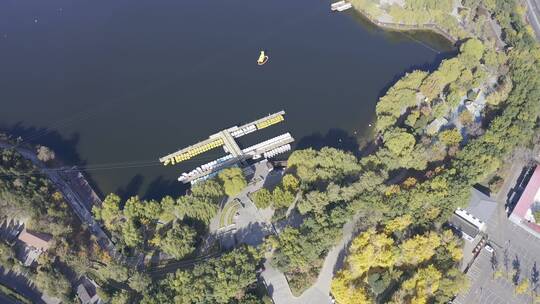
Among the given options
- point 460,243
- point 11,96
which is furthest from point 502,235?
point 11,96

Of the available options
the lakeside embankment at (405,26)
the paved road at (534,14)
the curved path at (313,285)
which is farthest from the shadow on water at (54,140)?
the paved road at (534,14)

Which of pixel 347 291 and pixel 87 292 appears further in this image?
pixel 87 292

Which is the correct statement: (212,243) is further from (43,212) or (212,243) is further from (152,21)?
(152,21)

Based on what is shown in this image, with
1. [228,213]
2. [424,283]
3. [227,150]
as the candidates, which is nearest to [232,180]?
[228,213]

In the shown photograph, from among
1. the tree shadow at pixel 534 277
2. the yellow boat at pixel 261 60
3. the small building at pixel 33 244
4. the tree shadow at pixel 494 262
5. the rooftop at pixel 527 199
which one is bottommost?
the tree shadow at pixel 534 277

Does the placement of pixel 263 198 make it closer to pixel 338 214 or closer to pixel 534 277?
pixel 338 214

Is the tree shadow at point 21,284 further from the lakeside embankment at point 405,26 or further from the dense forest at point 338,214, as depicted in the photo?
the lakeside embankment at point 405,26

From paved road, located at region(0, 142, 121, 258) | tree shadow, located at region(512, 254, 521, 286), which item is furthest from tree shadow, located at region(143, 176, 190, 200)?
tree shadow, located at region(512, 254, 521, 286)
